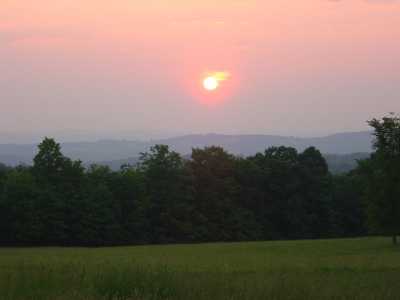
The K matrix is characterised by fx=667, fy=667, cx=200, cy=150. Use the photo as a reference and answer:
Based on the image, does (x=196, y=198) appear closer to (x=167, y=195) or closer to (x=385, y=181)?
(x=167, y=195)

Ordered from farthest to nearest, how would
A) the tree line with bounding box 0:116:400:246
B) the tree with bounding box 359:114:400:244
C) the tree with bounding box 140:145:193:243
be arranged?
1. the tree with bounding box 140:145:193:243
2. the tree line with bounding box 0:116:400:246
3. the tree with bounding box 359:114:400:244

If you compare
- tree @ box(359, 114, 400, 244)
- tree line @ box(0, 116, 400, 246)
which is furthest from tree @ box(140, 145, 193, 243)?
tree @ box(359, 114, 400, 244)

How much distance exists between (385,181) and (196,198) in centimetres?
4022

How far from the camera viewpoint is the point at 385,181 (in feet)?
155

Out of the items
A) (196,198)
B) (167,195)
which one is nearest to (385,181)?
(167,195)

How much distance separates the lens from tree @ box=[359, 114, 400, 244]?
4684 centimetres

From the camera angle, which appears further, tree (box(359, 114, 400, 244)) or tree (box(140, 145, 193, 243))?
tree (box(140, 145, 193, 243))

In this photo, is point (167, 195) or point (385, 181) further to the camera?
point (167, 195)

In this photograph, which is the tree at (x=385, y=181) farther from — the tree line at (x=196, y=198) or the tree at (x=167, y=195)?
the tree at (x=167, y=195)

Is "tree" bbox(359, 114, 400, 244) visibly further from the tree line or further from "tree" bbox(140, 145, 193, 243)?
"tree" bbox(140, 145, 193, 243)

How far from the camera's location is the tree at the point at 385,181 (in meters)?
46.8

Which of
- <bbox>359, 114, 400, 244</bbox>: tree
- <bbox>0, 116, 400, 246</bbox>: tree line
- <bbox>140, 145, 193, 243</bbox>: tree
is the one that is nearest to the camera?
<bbox>359, 114, 400, 244</bbox>: tree

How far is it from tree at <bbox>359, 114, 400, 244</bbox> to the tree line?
0.07m

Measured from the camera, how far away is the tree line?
63.3m
